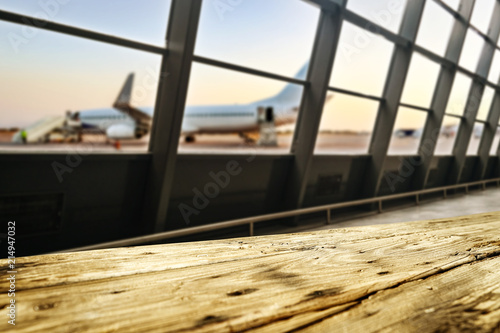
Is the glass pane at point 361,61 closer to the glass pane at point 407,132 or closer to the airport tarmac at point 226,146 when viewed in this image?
the airport tarmac at point 226,146

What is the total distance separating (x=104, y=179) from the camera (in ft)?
16.4

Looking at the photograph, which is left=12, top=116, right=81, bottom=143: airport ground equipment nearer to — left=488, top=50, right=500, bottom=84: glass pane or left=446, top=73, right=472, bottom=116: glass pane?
left=446, top=73, right=472, bottom=116: glass pane

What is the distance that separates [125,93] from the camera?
5.01 m

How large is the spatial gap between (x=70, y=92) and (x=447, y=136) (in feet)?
38.1

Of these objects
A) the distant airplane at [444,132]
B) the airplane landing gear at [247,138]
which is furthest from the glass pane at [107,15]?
the distant airplane at [444,132]

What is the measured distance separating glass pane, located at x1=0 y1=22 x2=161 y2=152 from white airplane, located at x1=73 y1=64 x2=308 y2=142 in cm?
1

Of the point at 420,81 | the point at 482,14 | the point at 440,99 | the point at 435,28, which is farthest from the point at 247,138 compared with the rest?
the point at 482,14

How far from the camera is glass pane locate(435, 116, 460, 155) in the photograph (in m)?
12.1

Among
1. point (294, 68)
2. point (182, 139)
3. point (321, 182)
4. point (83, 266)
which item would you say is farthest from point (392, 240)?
point (321, 182)

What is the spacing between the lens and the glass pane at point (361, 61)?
764 cm

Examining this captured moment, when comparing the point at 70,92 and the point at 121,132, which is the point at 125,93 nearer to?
the point at 121,132

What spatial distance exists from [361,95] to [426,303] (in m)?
8.15

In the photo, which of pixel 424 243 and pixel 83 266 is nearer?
pixel 83 266

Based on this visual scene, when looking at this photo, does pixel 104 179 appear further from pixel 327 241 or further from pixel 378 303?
pixel 378 303
